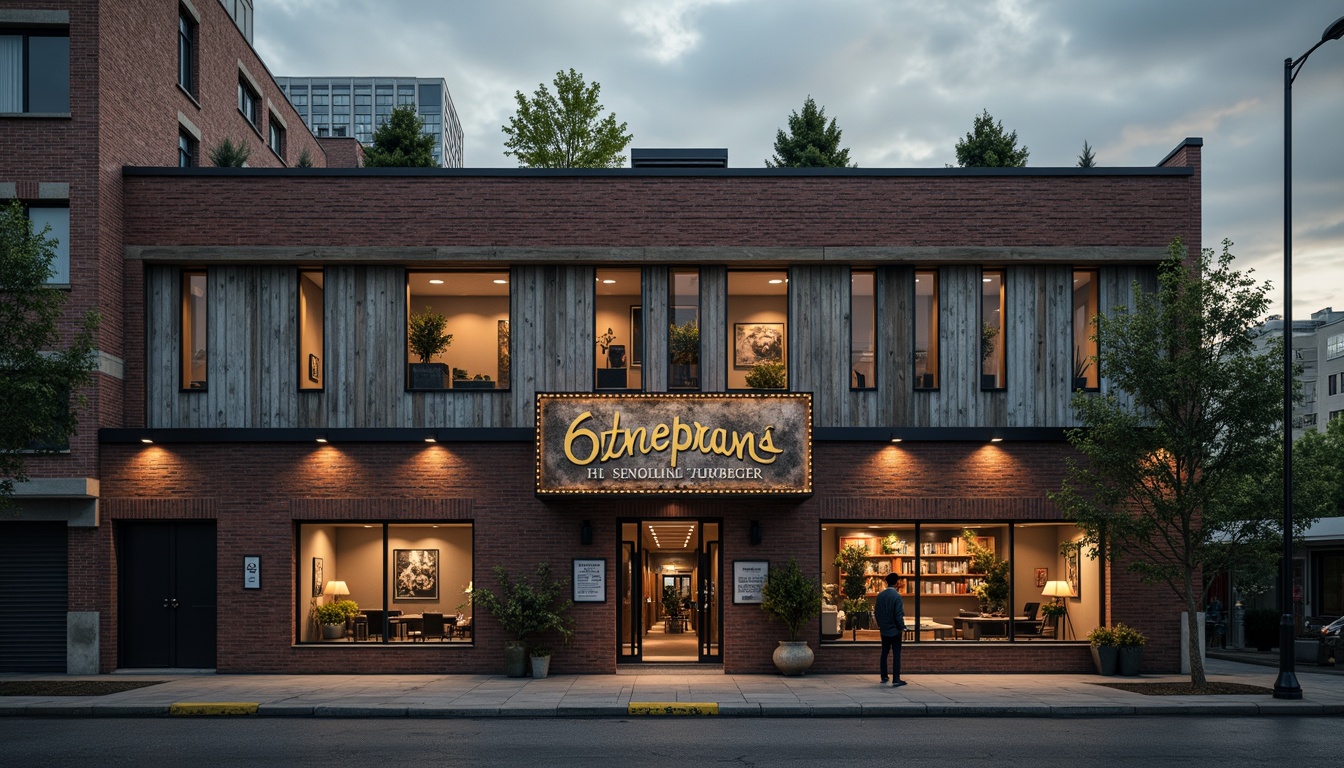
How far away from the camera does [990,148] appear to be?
115 ft

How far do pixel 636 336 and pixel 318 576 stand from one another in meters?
8.01

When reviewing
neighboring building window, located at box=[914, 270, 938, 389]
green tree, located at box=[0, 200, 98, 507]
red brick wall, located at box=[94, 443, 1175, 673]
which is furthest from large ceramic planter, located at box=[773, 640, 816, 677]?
green tree, located at box=[0, 200, 98, 507]

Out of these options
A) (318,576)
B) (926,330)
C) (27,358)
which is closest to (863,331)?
(926,330)

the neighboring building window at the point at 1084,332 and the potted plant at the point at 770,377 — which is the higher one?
the neighboring building window at the point at 1084,332

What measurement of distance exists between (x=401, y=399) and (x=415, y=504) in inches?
83.4

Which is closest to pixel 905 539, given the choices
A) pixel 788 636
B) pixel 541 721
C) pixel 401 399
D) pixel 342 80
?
pixel 788 636

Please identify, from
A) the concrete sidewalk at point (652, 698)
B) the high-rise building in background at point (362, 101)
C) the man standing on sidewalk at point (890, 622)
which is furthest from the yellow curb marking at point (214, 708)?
the high-rise building in background at point (362, 101)

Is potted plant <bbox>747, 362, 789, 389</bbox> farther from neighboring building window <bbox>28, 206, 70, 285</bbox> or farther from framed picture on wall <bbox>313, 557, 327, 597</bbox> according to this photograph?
neighboring building window <bbox>28, 206, 70, 285</bbox>

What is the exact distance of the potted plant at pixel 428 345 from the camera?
21.2m

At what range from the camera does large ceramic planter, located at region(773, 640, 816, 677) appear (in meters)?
20.0

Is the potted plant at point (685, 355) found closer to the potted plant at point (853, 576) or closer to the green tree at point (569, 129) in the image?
the potted plant at point (853, 576)

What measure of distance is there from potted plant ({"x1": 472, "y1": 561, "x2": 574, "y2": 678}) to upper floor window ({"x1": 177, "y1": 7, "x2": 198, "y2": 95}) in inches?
615

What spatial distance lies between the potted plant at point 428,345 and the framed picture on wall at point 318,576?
13.2 feet

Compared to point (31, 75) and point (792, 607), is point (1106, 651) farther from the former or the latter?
point (31, 75)
